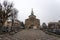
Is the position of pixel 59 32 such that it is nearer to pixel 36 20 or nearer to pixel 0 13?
pixel 0 13

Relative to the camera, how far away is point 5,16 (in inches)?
2020

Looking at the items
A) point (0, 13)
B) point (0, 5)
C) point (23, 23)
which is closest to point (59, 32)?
point (0, 13)

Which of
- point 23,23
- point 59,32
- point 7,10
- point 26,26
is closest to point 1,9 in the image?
point 7,10

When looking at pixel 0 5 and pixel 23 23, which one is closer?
pixel 0 5

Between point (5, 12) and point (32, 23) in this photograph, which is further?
point (32, 23)

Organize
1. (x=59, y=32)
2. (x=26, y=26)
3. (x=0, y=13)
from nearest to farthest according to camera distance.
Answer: (x=59, y=32) → (x=0, y=13) → (x=26, y=26)

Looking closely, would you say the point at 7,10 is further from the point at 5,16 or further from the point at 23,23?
the point at 23,23

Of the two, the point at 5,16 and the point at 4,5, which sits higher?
the point at 4,5

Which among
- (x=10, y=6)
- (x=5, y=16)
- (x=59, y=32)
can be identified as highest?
(x=10, y=6)

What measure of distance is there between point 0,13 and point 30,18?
195 feet

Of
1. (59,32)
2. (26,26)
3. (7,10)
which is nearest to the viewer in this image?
(59,32)

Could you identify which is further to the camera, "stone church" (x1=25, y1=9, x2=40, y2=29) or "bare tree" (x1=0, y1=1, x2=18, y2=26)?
"stone church" (x1=25, y1=9, x2=40, y2=29)

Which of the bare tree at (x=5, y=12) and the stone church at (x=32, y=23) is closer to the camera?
the bare tree at (x=5, y=12)

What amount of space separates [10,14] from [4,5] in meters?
4.61
